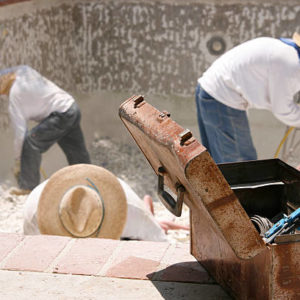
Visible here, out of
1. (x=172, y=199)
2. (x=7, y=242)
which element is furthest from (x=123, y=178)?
(x=172, y=199)

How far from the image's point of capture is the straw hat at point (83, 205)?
261 centimetres

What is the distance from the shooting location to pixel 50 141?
5594mm

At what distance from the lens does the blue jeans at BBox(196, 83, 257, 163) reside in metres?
3.56

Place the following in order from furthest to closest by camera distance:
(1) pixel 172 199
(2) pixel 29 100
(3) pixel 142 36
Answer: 1. (3) pixel 142 36
2. (2) pixel 29 100
3. (1) pixel 172 199

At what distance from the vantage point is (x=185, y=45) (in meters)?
7.18

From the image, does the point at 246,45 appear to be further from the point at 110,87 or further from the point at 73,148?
the point at 110,87

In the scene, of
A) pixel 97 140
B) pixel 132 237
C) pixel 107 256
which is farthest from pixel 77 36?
pixel 107 256

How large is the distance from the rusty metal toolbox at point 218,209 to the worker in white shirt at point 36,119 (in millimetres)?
3459

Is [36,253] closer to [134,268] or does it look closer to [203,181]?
[134,268]

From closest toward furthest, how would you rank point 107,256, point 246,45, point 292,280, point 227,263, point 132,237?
point 292,280
point 227,263
point 107,256
point 132,237
point 246,45

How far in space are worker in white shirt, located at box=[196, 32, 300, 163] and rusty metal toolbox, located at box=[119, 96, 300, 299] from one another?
1305mm

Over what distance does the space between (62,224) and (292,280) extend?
4.31 feet

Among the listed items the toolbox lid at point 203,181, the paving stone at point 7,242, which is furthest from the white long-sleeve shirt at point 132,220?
the toolbox lid at point 203,181

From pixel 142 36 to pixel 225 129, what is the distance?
396 centimetres
